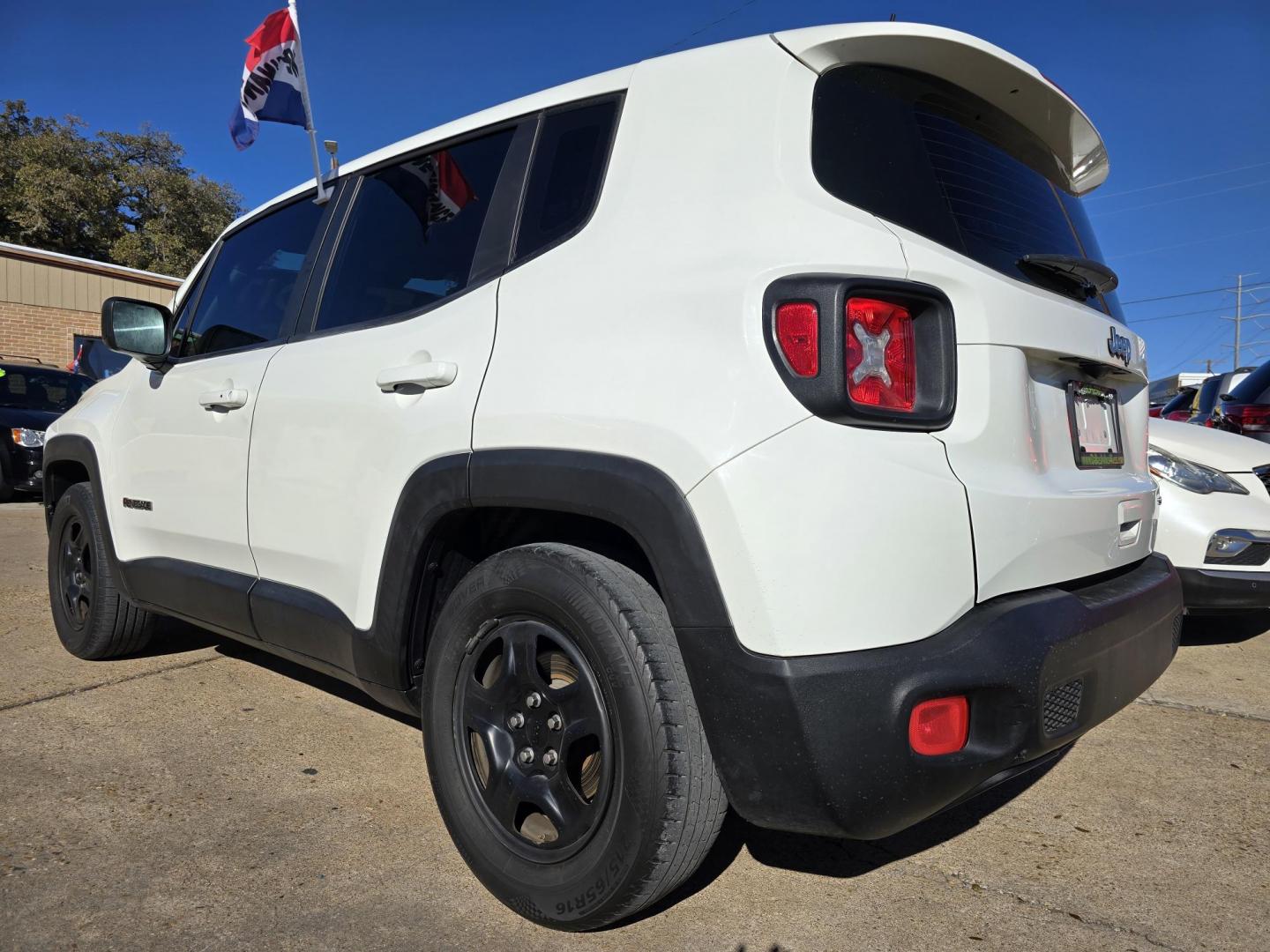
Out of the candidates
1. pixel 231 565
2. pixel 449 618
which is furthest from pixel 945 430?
pixel 231 565

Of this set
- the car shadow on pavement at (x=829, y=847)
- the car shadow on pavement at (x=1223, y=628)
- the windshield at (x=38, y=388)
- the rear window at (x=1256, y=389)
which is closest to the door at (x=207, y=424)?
the car shadow on pavement at (x=829, y=847)

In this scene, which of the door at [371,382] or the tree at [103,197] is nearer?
the door at [371,382]

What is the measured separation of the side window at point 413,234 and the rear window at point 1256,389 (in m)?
5.85

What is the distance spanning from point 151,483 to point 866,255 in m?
2.77

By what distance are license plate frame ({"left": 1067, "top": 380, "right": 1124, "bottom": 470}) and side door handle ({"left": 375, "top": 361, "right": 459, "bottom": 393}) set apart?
1.42 metres

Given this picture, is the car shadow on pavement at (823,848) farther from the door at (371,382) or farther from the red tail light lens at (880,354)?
the red tail light lens at (880,354)

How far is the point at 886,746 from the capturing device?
5.28ft

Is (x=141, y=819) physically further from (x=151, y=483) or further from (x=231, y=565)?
(x=151, y=483)

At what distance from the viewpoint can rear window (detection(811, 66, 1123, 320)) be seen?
6.01ft

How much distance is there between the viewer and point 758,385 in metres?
1.65

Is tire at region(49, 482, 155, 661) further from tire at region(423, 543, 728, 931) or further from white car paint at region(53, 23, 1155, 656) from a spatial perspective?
tire at region(423, 543, 728, 931)

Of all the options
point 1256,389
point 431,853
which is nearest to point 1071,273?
point 431,853

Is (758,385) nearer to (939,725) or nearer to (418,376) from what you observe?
(939,725)

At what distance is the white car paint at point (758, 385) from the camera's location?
1.62 meters
